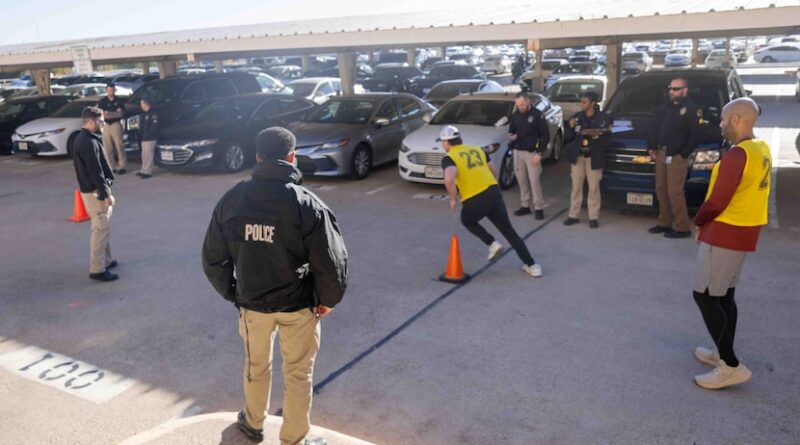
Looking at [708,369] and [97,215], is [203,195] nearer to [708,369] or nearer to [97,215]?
[97,215]

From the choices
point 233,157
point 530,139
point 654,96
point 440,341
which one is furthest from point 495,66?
point 440,341

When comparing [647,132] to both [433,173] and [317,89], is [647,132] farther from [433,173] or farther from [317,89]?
[317,89]

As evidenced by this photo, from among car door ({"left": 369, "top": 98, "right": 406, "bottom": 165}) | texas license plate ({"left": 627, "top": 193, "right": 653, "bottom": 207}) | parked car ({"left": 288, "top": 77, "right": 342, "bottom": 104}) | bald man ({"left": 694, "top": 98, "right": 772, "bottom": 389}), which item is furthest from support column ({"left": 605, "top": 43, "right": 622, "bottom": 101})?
bald man ({"left": 694, "top": 98, "right": 772, "bottom": 389})

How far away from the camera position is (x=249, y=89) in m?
17.4

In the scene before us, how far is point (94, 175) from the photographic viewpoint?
21.7 ft

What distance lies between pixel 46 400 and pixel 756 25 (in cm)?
938

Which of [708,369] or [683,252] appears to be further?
[683,252]

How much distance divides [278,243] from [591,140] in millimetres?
5813

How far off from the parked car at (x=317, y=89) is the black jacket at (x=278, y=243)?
678 inches

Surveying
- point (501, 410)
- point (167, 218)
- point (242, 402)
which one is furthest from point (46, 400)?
point (167, 218)

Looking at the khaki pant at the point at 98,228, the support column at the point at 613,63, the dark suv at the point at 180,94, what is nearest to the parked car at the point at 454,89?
the support column at the point at 613,63

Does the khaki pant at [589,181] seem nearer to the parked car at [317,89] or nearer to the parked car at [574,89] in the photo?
the parked car at [574,89]

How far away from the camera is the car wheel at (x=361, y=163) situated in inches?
475

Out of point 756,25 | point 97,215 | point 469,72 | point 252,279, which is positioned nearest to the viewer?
point 252,279
